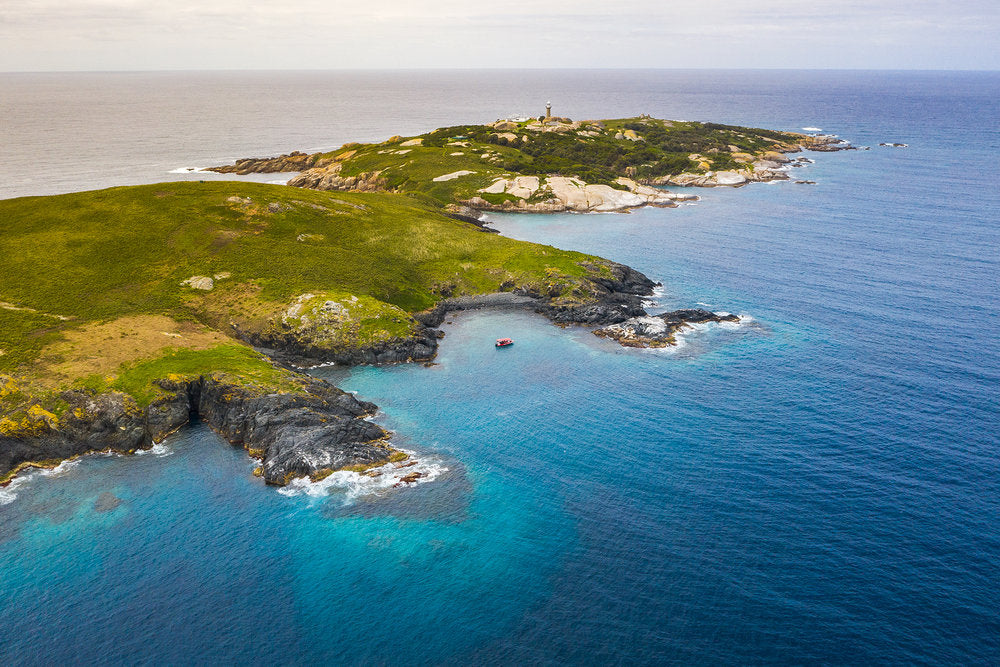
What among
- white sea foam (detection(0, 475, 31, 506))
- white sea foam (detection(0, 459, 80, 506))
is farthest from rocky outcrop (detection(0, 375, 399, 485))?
white sea foam (detection(0, 475, 31, 506))

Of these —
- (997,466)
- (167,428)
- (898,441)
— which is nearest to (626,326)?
(898,441)

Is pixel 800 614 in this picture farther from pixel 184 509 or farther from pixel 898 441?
pixel 184 509

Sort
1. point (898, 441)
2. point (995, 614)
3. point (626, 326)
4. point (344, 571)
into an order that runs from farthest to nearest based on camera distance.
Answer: point (626, 326) → point (898, 441) → point (344, 571) → point (995, 614)

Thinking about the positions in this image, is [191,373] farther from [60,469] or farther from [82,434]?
[60,469]

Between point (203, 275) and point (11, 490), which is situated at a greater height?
point (203, 275)

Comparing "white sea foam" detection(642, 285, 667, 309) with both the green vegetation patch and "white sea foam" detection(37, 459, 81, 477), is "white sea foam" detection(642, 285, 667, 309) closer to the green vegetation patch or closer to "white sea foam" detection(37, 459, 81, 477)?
the green vegetation patch

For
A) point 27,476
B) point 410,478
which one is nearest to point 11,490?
point 27,476
